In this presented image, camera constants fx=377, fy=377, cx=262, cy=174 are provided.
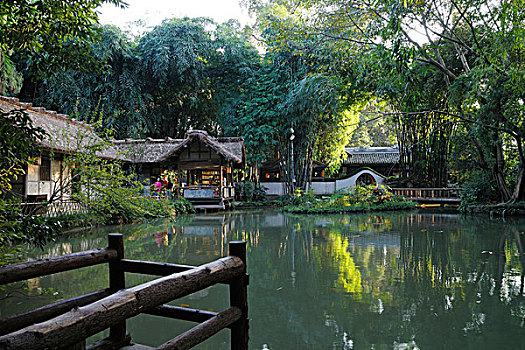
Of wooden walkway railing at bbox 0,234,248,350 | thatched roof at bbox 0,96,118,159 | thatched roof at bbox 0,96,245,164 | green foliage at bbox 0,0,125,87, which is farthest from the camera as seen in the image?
thatched roof at bbox 0,96,245,164

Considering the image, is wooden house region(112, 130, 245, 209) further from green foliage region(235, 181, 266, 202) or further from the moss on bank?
the moss on bank

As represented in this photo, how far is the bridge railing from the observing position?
19.0m

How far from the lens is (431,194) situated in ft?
65.2

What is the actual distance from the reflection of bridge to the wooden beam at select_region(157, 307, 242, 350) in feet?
60.5

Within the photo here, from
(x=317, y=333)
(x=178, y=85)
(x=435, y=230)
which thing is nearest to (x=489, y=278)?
(x=317, y=333)

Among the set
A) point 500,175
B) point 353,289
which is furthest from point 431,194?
point 353,289

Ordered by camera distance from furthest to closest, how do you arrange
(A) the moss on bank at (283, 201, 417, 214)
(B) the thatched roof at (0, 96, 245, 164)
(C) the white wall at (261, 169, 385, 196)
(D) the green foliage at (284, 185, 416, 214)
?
(C) the white wall at (261, 169, 385, 196)
(D) the green foliage at (284, 185, 416, 214)
(A) the moss on bank at (283, 201, 417, 214)
(B) the thatched roof at (0, 96, 245, 164)

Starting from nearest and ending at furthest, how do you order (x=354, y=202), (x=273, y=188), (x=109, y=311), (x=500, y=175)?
(x=109, y=311) → (x=500, y=175) → (x=354, y=202) → (x=273, y=188)

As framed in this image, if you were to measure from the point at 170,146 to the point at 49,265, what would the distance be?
19060 mm

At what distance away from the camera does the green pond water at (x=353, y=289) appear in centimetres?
350

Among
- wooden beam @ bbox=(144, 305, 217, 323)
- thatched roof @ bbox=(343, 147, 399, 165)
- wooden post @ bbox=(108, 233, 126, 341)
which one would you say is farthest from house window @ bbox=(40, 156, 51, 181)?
thatched roof @ bbox=(343, 147, 399, 165)

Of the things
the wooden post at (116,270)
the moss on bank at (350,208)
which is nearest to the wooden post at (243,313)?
the wooden post at (116,270)

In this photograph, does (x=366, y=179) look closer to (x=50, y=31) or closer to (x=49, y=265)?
(x=50, y=31)

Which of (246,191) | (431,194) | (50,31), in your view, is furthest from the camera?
(246,191)
